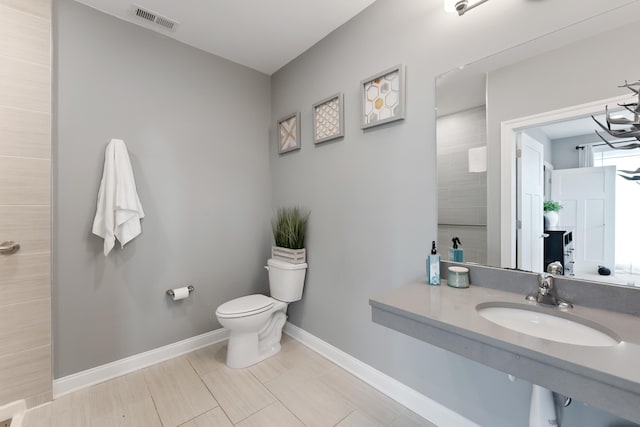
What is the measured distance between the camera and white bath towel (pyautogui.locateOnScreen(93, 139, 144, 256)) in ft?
5.92

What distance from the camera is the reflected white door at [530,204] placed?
1.22 m

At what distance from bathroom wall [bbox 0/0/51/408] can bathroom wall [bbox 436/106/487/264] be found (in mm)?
2315

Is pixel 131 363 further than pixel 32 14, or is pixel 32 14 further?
pixel 131 363

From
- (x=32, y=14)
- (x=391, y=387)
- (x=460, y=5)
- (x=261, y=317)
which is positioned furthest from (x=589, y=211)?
(x=32, y=14)

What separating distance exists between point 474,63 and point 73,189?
249 centimetres

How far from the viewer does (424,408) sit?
1.56m

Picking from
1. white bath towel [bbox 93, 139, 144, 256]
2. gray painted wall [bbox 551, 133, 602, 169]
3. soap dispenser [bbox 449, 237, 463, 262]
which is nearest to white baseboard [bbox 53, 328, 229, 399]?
white bath towel [bbox 93, 139, 144, 256]

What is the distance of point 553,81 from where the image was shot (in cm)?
116

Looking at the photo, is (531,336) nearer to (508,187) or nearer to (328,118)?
(508,187)

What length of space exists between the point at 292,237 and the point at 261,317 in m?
0.67

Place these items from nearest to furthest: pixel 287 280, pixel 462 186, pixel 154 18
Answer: pixel 462 186 → pixel 154 18 → pixel 287 280

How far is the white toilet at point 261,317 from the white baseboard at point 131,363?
0.41m

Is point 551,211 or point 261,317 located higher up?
point 551,211

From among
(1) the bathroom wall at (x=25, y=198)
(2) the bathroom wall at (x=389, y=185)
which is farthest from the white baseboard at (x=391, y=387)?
(1) the bathroom wall at (x=25, y=198)
